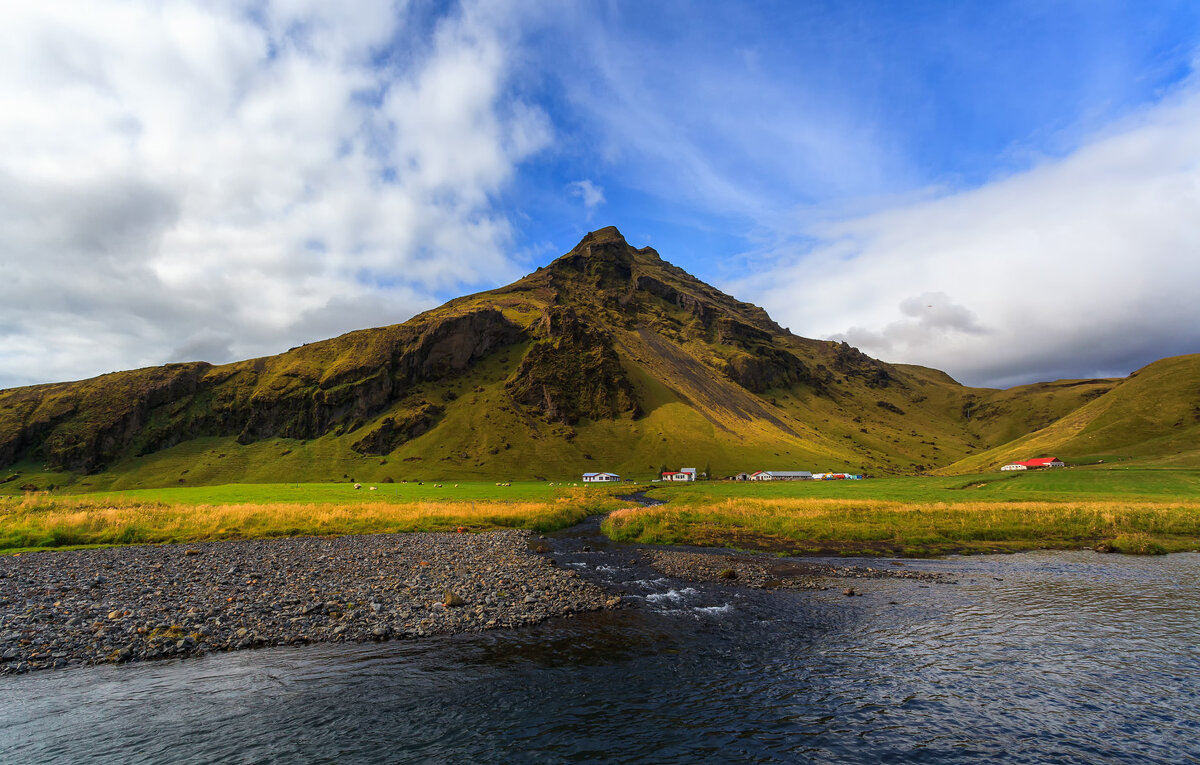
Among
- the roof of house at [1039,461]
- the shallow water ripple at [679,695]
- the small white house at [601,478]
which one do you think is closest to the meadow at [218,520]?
the shallow water ripple at [679,695]

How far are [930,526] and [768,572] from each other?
2411cm

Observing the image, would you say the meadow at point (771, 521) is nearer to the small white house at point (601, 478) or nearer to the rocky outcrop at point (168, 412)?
the small white house at point (601, 478)

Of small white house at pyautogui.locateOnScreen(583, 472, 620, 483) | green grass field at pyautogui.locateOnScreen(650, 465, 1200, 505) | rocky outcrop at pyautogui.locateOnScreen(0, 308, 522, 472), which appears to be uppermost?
rocky outcrop at pyautogui.locateOnScreen(0, 308, 522, 472)

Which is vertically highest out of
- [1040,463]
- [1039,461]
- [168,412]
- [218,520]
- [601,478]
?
[168,412]

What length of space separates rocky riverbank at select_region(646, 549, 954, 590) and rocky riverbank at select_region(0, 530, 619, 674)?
8.04 m

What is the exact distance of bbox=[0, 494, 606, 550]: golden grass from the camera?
121ft

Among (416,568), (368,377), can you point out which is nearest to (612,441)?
(368,377)

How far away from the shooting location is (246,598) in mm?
22188

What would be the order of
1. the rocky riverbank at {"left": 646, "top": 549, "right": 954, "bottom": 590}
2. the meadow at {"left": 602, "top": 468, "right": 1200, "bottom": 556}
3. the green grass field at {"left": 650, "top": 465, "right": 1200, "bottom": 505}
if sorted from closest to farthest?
the rocky riverbank at {"left": 646, "top": 549, "right": 954, "bottom": 590}, the meadow at {"left": 602, "top": 468, "right": 1200, "bottom": 556}, the green grass field at {"left": 650, "top": 465, "right": 1200, "bottom": 505}

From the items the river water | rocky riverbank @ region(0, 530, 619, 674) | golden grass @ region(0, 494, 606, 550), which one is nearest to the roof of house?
the river water

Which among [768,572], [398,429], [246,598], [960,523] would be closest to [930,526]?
[960,523]

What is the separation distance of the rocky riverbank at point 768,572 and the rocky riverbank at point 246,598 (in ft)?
26.4

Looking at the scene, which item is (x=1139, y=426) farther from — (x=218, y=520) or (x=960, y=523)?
(x=218, y=520)

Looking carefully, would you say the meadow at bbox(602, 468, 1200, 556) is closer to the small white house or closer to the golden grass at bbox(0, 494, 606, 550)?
the golden grass at bbox(0, 494, 606, 550)
